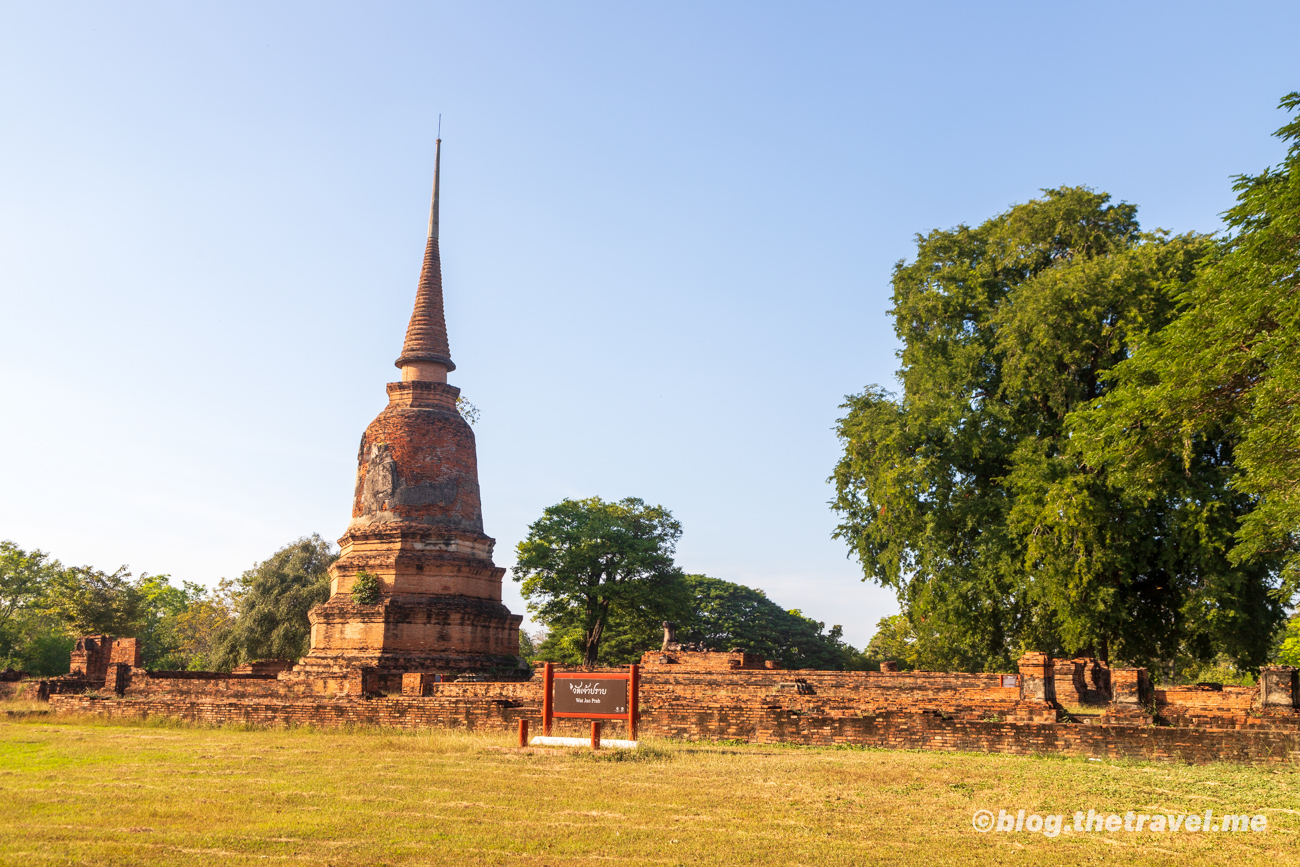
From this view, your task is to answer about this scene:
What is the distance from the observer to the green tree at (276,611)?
38.7 metres

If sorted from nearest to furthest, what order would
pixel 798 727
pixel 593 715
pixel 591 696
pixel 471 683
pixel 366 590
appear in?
pixel 593 715 < pixel 591 696 < pixel 798 727 < pixel 471 683 < pixel 366 590

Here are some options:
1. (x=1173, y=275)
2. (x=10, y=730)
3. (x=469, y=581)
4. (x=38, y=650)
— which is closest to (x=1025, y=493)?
(x=1173, y=275)

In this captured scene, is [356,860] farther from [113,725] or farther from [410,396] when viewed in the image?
[410,396]

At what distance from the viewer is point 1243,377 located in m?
15.8

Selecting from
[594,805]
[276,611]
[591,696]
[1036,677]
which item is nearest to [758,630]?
[276,611]

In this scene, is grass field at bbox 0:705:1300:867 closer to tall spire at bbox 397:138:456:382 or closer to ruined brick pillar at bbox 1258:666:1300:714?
ruined brick pillar at bbox 1258:666:1300:714

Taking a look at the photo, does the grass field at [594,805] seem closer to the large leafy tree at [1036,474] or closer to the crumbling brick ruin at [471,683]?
the crumbling brick ruin at [471,683]

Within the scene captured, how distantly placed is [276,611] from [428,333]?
1751 cm

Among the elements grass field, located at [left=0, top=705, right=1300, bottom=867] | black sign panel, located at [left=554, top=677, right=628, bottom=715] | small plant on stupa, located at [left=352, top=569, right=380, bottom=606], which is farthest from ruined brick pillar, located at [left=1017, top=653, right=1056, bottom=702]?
small plant on stupa, located at [left=352, top=569, right=380, bottom=606]

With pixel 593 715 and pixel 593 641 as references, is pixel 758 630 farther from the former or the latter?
pixel 593 715

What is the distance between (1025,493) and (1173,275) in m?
5.51

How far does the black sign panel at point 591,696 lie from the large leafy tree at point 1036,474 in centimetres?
1057

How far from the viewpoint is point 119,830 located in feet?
24.7

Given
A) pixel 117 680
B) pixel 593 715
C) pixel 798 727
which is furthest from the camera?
pixel 117 680
